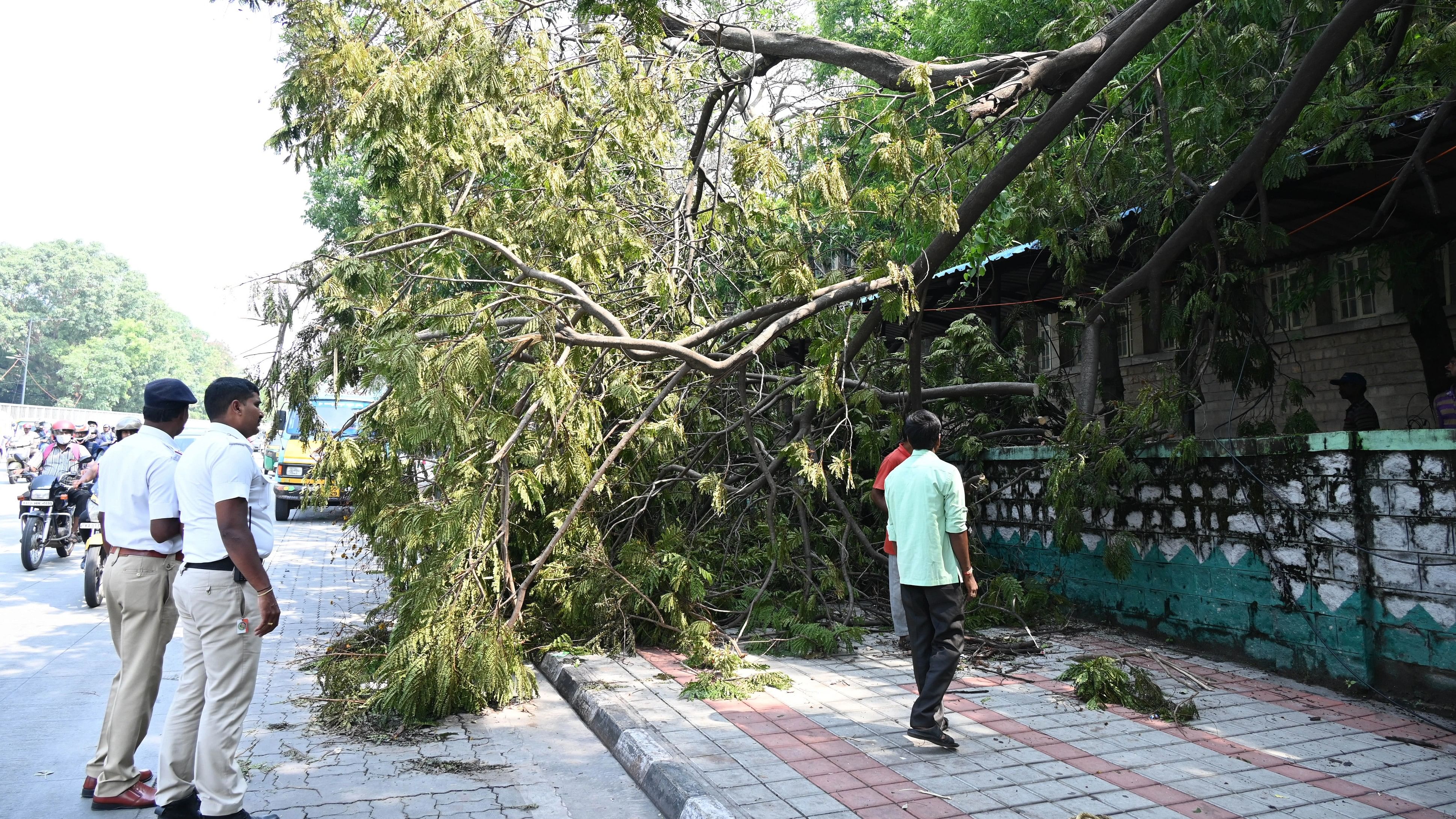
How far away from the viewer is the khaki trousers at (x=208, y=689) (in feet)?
12.4

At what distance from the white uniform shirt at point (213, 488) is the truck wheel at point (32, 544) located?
9454 millimetres

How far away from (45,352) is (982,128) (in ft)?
301

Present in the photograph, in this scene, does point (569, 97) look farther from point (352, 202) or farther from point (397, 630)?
point (352, 202)

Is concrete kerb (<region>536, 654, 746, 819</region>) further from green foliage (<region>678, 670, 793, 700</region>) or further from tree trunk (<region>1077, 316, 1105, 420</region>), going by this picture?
tree trunk (<region>1077, 316, 1105, 420</region>)

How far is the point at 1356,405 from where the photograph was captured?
26.5 ft

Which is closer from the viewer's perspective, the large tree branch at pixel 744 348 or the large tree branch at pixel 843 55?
the large tree branch at pixel 744 348

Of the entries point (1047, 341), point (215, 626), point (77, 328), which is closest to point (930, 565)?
point (215, 626)

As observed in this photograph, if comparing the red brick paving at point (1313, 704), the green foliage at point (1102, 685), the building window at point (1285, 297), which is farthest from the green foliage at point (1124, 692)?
the building window at point (1285, 297)

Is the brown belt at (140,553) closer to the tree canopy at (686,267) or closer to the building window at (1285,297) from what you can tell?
the tree canopy at (686,267)

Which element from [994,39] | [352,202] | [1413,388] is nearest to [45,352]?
[352,202]

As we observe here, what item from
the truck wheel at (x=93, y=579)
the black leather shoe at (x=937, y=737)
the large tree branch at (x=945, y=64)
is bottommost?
the black leather shoe at (x=937, y=737)

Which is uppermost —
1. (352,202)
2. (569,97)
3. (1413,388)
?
(352,202)

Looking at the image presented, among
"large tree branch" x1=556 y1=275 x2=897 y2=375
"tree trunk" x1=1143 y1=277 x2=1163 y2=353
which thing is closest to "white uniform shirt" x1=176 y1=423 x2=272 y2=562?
"large tree branch" x1=556 y1=275 x2=897 y2=375

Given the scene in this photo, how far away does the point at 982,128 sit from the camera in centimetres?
721
